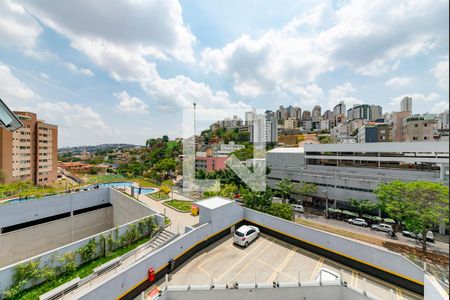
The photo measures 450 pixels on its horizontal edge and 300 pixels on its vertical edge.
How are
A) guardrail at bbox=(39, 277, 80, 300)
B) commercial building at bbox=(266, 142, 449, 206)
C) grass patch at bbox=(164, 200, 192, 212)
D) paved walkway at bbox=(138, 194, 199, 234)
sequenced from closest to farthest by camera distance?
1. guardrail at bbox=(39, 277, 80, 300)
2. paved walkway at bbox=(138, 194, 199, 234)
3. grass patch at bbox=(164, 200, 192, 212)
4. commercial building at bbox=(266, 142, 449, 206)

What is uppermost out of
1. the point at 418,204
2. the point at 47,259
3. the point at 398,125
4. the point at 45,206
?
the point at 398,125

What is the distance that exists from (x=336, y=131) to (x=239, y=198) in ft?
115

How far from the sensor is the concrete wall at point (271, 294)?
576 cm

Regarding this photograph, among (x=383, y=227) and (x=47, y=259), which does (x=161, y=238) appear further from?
(x=383, y=227)

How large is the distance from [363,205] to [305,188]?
4.55m

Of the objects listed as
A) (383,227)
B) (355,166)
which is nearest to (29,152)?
(355,166)

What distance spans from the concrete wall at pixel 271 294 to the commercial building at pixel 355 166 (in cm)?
1181

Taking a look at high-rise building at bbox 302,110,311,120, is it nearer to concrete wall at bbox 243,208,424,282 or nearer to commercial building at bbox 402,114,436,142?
commercial building at bbox 402,114,436,142

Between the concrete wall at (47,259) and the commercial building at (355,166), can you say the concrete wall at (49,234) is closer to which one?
the concrete wall at (47,259)

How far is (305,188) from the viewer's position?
58.8 feet

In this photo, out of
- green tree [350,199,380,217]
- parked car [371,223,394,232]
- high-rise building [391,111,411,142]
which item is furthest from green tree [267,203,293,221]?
high-rise building [391,111,411,142]

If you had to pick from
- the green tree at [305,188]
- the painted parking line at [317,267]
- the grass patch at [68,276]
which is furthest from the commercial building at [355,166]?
the grass patch at [68,276]

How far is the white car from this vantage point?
26.6 feet

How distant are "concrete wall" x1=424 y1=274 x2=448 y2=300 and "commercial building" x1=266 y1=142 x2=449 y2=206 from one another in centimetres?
1057
